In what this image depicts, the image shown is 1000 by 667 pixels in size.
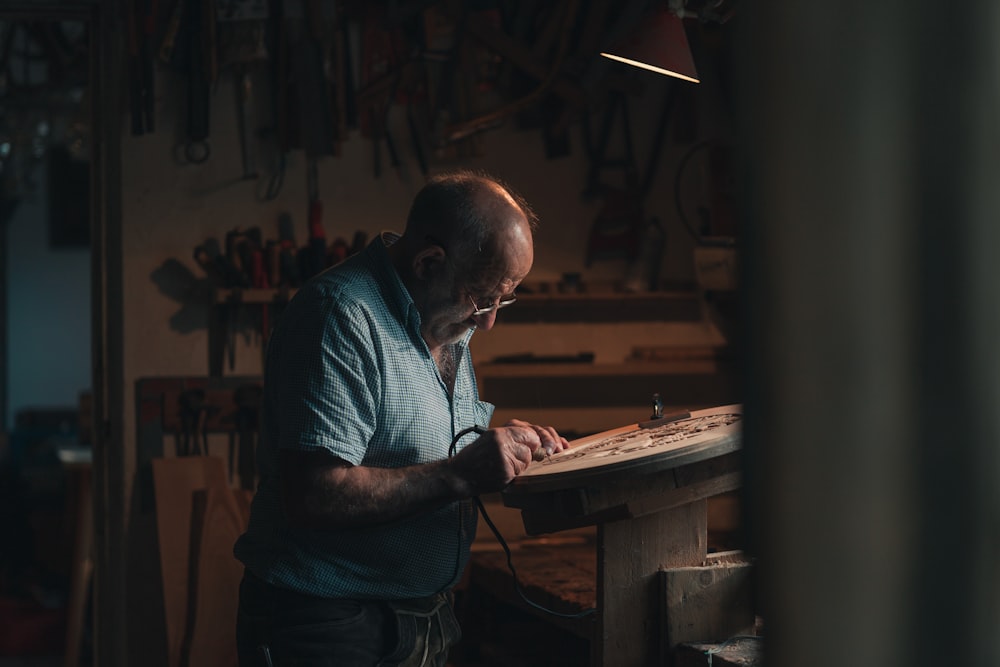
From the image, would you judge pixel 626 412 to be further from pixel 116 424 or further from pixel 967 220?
pixel 967 220

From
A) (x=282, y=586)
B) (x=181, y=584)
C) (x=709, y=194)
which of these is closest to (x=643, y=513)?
(x=282, y=586)

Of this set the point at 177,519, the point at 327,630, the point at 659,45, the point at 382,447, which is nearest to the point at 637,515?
the point at 382,447

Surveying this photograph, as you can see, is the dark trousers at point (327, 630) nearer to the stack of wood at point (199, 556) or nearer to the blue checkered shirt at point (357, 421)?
the blue checkered shirt at point (357, 421)

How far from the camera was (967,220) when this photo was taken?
30 centimetres

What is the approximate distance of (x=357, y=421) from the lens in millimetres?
1619

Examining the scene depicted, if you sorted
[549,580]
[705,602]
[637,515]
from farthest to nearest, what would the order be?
[549,580] → [705,602] → [637,515]

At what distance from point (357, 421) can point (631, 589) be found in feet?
1.82

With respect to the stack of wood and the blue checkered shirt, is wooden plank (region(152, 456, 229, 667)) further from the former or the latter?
the blue checkered shirt

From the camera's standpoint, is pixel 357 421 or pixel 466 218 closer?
pixel 357 421

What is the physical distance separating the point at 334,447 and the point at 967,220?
1343mm

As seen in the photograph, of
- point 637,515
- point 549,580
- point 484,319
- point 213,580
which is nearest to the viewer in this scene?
point 637,515

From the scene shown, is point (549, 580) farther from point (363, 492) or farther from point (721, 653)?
point (363, 492)

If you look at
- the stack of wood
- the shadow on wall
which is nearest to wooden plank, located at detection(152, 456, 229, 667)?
the stack of wood

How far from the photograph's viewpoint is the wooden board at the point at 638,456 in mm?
1555
